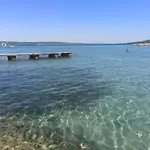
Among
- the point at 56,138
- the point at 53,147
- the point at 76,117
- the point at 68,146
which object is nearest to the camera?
the point at 53,147

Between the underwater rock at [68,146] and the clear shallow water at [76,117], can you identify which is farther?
the clear shallow water at [76,117]

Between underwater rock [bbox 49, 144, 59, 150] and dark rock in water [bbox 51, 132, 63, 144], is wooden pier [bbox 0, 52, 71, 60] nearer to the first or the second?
dark rock in water [bbox 51, 132, 63, 144]

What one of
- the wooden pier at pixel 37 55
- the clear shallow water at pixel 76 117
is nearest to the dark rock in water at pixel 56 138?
the clear shallow water at pixel 76 117

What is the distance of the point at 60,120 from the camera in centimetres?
1520

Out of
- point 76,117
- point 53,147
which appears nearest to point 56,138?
point 53,147

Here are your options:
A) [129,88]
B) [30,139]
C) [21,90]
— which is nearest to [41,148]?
[30,139]

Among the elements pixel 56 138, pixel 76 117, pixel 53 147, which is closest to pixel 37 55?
pixel 76 117

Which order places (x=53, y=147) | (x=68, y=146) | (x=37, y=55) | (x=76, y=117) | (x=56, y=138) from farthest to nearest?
1. (x=37, y=55)
2. (x=76, y=117)
3. (x=56, y=138)
4. (x=68, y=146)
5. (x=53, y=147)

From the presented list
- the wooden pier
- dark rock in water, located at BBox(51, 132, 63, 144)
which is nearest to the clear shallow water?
dark rock in water, located at BBox(51, 132, 63, 144)

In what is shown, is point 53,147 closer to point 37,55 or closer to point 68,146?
point 68,146

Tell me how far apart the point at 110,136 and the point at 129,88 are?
39.9 feet

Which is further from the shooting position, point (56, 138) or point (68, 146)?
point (56, 138)

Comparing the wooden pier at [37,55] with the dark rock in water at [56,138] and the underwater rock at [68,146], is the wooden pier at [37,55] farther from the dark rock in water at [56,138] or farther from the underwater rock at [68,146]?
the underwater rock at [68,146]

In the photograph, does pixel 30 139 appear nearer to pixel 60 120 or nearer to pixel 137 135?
pixel 60 120
